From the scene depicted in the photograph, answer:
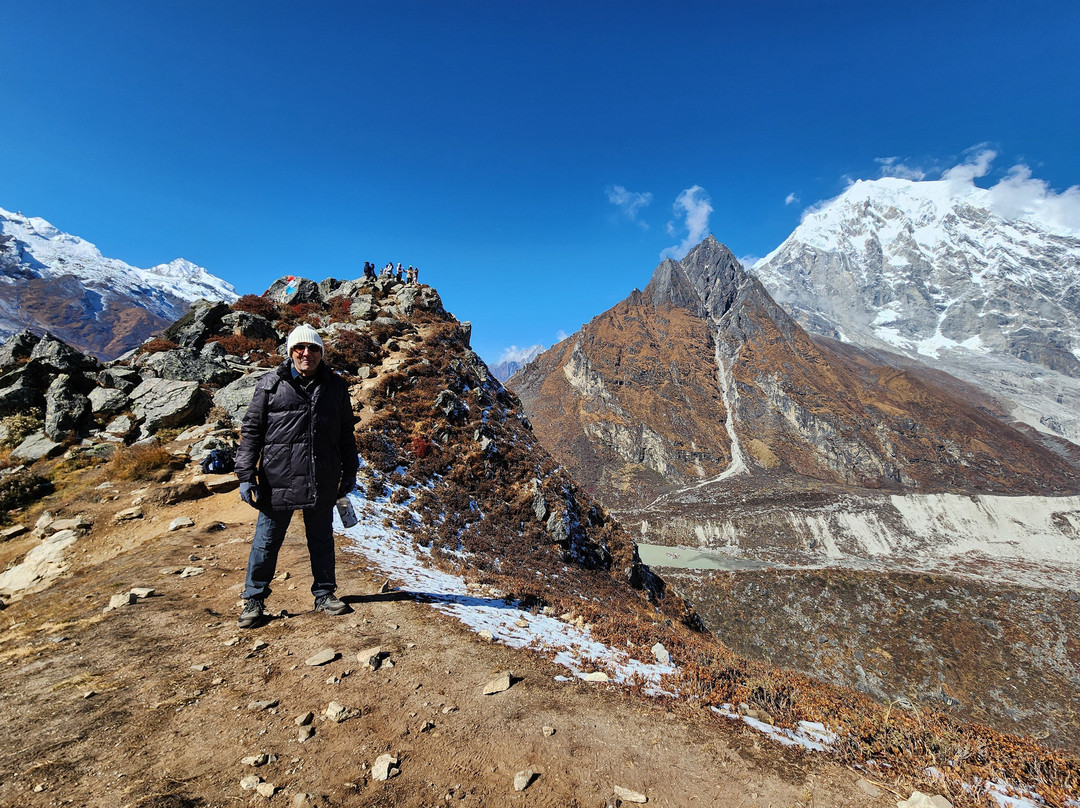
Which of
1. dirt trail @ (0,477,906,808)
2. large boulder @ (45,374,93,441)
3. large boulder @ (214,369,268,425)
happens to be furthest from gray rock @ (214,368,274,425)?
dirt trail @ (0,477,906,808)

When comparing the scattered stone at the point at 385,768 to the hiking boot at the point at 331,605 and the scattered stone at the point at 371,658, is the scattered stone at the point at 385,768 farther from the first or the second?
the hiking boot at the point at 331,605

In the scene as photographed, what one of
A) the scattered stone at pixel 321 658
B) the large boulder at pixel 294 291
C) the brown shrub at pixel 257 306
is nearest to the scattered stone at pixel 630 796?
the scattered stone at pixel 321 658

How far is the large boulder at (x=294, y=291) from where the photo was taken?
24.9 meters

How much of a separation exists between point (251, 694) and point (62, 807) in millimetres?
1420

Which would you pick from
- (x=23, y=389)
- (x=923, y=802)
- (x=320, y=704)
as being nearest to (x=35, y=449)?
(x=23, y=389)

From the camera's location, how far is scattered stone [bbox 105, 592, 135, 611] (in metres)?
5.45

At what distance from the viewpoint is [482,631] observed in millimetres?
5953

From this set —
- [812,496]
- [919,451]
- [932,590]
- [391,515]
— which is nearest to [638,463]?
[812,496]

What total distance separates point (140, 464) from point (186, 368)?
5986 mm

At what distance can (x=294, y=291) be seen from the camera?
25.0 metres

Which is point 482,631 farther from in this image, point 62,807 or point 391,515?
point 391,515

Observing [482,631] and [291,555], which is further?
[291,555]

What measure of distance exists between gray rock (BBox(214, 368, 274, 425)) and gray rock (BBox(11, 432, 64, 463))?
3575mm

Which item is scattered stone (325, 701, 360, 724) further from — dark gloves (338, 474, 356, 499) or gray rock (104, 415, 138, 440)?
gray rock (104, 415, 138, 440)
